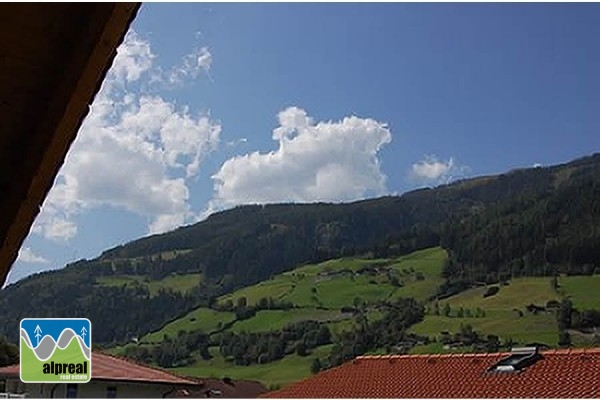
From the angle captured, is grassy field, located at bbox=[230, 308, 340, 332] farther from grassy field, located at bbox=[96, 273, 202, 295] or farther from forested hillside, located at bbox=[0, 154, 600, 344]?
grassy field, located at bbox=[96, 273, 202, 295]

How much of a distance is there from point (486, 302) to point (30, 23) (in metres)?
66.7

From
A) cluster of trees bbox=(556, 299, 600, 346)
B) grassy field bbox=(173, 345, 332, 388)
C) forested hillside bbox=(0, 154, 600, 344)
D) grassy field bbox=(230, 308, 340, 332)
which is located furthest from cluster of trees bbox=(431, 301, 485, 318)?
grassy field bbox=(173, 345, 332, 388)

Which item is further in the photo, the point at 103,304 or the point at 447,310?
the point at 103,304

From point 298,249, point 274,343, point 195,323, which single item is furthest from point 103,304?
point 274,343

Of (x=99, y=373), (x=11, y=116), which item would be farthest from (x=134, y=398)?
(x=11, y=116)

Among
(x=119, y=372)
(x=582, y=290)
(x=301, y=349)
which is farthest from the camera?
(x=582, y=290)

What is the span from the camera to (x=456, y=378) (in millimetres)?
17219

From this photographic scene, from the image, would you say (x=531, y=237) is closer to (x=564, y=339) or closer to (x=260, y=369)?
(x=564, y=339)

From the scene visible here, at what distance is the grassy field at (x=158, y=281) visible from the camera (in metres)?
96.4

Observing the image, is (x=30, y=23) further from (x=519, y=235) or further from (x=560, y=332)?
(x=519, y=235)

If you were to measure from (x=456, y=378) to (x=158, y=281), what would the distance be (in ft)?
282

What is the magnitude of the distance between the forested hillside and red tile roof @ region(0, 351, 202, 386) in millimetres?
29010

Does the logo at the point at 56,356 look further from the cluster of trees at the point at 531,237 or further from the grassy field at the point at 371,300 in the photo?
the cluster of trees at the point at 531,237

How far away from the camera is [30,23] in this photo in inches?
57.1
